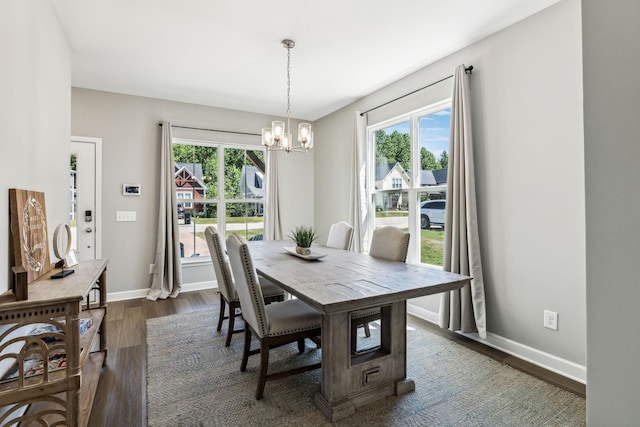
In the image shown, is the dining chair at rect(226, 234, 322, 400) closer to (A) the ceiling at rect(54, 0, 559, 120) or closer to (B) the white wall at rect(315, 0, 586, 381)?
(B) the white wall at rect(315, 0, 586, 381)

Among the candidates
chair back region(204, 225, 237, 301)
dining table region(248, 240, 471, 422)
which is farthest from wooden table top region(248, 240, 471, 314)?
chair back region(204, 225, 237, 301)

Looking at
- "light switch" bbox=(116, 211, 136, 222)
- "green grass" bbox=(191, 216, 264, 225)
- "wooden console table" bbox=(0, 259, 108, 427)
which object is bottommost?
"wooden console table" bbox=(0, 259, 108, 427)

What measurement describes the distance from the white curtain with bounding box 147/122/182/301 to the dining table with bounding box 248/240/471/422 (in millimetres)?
2484

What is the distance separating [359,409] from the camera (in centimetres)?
185

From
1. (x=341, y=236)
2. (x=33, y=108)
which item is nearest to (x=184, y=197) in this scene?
(x=341, y=236)

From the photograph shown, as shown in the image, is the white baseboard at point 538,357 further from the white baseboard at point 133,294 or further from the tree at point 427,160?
the white baseboard at point 133,294

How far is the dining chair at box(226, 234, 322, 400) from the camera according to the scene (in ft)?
6.28

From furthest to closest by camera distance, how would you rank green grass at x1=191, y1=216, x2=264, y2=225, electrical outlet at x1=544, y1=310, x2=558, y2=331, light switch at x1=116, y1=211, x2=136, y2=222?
green grass at x1=191, y1=216, x2=264, y2=225
light switch at x1=116, y1=211, x2=136, y2=222
electrical outlet at x1=544, y1=310, x2=558, y2=331

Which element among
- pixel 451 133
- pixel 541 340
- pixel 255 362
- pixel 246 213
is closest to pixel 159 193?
pixel 246 213

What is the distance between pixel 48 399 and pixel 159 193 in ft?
10.8

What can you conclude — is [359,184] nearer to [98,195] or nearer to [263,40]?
[263,40]

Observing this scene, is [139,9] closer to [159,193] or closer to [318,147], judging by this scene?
[159,193]

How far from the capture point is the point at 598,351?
70cm

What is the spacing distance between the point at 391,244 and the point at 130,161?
355 centimetres
